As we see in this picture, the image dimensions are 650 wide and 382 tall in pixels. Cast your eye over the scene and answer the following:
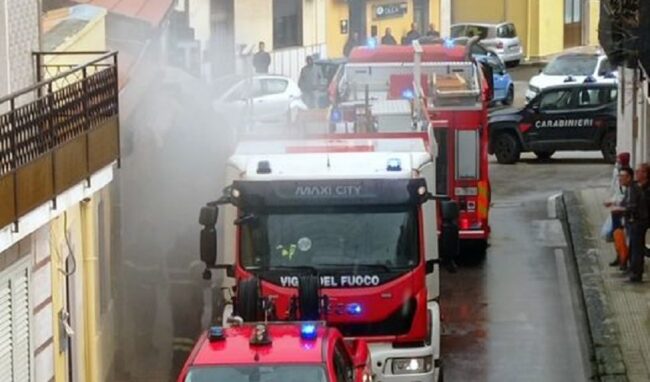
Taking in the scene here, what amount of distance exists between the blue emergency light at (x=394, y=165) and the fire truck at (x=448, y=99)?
544cm

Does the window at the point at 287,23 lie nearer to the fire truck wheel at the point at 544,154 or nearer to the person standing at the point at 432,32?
the person standing at the point at 432,32

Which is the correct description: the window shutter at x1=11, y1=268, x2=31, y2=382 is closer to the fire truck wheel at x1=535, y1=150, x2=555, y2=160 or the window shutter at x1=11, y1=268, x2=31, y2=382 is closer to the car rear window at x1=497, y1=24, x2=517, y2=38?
the fire truck wheel at x1=535, y1=150, x2=555, y2=160

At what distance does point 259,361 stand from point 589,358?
294 inches

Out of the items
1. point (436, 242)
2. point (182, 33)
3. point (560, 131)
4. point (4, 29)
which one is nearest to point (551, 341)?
point (436, 242)

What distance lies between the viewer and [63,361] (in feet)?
52.3

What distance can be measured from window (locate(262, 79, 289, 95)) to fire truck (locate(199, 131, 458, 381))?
22.4m

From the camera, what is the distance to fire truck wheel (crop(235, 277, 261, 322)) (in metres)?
Answer: 14.6

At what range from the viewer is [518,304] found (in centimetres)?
2164

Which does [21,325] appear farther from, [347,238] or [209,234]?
[347,238]

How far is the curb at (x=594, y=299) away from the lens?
17.6 meters

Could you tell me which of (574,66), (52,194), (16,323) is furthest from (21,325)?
(574,66)

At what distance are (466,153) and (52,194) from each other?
33.6 ft

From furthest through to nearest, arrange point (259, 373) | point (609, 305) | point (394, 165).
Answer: point (609, 305) → point (394, 165) → point (259, 373)

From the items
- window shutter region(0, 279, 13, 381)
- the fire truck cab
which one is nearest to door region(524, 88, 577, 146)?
window shutter region(0, 279, 13, 381)
